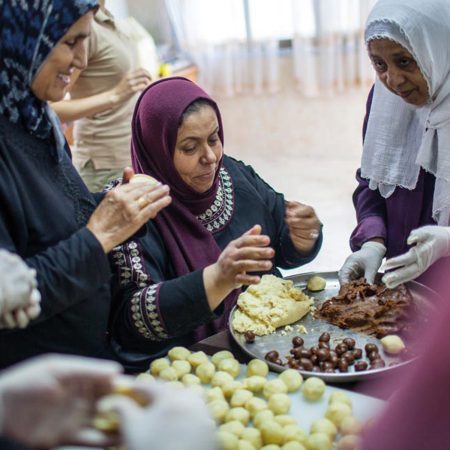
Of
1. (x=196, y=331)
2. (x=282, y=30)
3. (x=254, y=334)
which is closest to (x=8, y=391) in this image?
(x=254, y=334)

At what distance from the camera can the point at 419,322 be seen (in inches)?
61.6

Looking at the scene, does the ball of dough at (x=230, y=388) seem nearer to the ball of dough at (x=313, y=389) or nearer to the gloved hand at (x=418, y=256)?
the ball of dough at (x=313, y=389)

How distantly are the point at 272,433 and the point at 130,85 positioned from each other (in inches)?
74.6

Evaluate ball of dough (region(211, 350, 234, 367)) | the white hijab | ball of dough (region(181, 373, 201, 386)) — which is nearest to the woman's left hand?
the white hijab

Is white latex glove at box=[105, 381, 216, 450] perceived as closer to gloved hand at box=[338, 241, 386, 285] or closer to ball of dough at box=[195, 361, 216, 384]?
ball of dough at box=[195, 361, 216, 384]

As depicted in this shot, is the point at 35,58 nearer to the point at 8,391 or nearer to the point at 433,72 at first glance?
the point at 8,391

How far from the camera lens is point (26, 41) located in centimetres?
128

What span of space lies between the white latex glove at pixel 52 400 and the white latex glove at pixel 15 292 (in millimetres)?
380

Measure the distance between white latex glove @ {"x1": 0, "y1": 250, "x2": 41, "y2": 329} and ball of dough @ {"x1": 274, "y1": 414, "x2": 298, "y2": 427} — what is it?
0.52 m

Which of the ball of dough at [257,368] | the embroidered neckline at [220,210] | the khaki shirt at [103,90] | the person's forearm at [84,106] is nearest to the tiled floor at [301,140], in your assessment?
the khaki shirt at [103,90]

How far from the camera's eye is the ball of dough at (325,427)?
120 cm

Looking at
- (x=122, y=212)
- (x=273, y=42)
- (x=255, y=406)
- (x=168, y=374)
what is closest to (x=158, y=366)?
(x=168, y=374)

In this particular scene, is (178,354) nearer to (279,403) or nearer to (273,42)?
(279,403)

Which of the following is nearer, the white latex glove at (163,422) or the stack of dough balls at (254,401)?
the white latex glove at (163,422)
